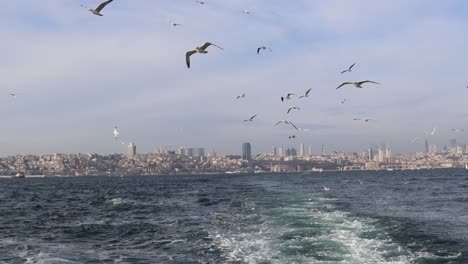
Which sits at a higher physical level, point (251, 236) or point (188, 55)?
point (188, 55)

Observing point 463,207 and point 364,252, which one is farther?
point 463,207

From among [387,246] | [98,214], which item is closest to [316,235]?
[387,246]

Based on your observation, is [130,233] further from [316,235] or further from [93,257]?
[316,235]

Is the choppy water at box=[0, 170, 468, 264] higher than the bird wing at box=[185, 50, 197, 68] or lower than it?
lower

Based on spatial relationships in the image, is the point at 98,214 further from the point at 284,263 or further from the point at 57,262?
the point at 284,263

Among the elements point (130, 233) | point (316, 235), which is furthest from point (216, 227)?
point (316, 235)

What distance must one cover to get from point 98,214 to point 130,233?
12.0 metres

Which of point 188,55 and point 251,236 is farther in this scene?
point 251,236

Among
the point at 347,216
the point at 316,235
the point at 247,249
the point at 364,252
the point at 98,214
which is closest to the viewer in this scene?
the point at 364,252

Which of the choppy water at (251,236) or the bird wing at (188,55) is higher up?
the bird wing at (188,55)

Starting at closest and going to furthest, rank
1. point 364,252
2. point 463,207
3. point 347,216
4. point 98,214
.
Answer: point 364,252 < point 347,216 < point 463,207 < point 98,214

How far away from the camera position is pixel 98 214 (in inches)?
1502

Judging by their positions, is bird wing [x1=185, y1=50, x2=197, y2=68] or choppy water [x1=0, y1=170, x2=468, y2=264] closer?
bird wing [x1=185, y1=50, x2=197, y2=68]

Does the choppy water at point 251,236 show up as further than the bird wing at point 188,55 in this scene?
Yes
